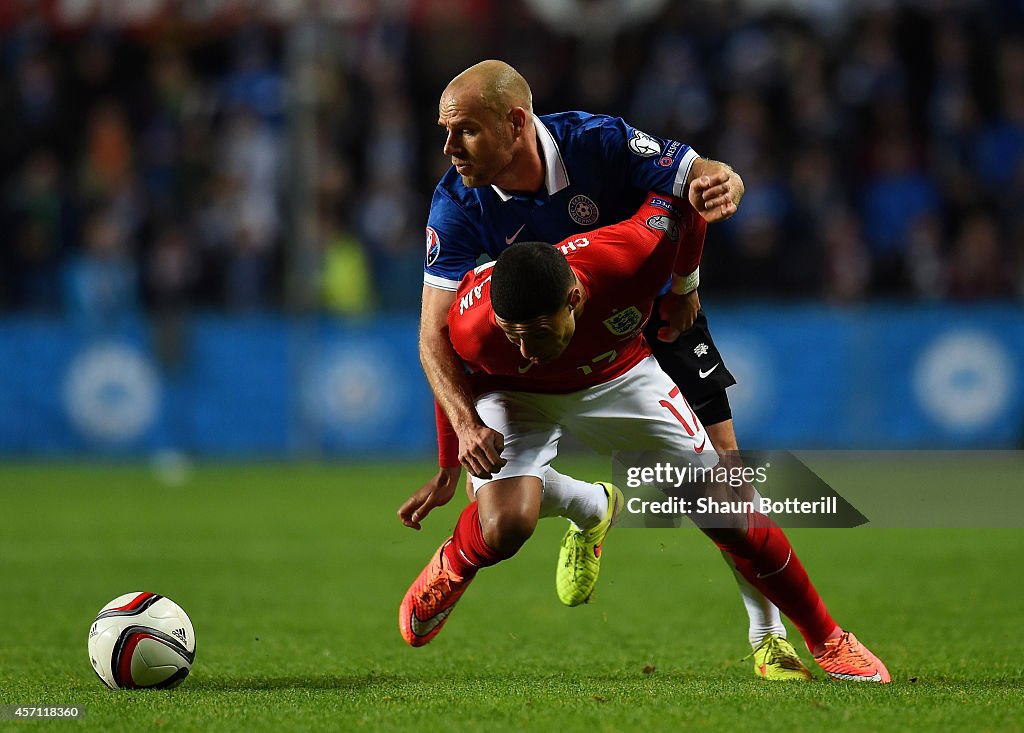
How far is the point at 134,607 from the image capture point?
4871mm

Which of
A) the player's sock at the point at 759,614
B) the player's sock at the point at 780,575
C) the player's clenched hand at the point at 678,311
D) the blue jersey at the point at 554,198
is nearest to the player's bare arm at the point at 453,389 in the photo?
the blue jersey at the point at 554,198

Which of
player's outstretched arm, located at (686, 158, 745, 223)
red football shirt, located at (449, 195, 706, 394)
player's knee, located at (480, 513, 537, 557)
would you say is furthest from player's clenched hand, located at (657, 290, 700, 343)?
player's knee, located at (480, 513, 537, 557)

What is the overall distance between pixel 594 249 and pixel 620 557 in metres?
4.13

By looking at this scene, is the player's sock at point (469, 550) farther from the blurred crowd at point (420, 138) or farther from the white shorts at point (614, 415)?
the blurred crowd at point (420, 138)

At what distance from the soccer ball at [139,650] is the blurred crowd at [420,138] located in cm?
913

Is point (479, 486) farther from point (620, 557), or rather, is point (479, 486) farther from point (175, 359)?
point (175, 359)

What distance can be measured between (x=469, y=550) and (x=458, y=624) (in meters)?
1.47

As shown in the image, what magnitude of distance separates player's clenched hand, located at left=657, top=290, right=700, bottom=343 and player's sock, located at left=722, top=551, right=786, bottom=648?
84 centimetres

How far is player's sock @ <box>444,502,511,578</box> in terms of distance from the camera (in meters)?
4.91

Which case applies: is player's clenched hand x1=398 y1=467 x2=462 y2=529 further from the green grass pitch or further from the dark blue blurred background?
the dark blue blurred background

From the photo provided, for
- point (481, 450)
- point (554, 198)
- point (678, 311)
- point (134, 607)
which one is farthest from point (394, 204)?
point (481, 450)

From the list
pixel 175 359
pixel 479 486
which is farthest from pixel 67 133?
pixel 479 486

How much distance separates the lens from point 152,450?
13.5m

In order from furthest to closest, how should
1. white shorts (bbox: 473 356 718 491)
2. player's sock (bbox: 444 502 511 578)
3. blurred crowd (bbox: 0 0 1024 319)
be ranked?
blurred crowd (bbox: 0 0 1024 319)
white shorts (bbox: 473 356 718 491)
player's sock (bbox: 444 502 511 578)
